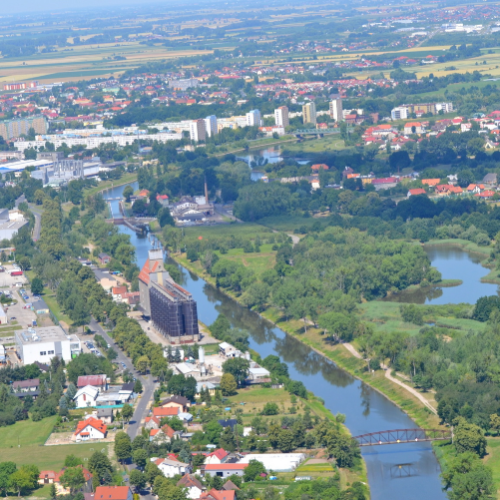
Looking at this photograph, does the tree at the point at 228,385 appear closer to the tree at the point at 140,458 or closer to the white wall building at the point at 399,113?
the tree at the point at 140,458

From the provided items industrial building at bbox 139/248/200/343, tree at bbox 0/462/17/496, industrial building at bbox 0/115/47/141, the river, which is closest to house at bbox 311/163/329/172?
the river

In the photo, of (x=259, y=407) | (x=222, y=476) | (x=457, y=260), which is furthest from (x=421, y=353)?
(x=457, y=260)

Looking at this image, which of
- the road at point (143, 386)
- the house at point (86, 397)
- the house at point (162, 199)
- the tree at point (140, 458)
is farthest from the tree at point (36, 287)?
the tree at point (140, 458)

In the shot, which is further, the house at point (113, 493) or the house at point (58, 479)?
the house at point (58, 479)

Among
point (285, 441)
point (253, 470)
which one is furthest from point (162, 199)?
point (253, 470)

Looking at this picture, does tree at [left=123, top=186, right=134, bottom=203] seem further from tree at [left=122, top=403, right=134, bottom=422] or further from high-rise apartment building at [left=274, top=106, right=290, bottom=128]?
tree at [left=122, top=403, right=134, bottom=422]
